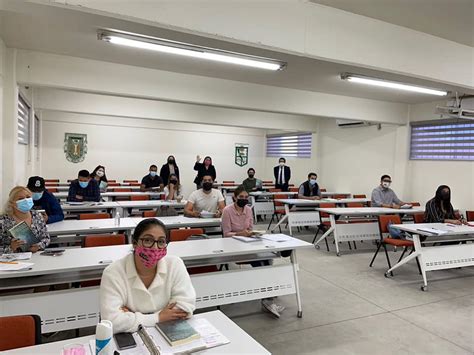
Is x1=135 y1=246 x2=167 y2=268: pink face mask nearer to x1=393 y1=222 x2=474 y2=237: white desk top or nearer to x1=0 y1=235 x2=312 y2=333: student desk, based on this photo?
x1=0 y1=235 x2=312 y2=333: student desk

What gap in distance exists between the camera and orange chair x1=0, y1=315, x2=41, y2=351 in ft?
5.26

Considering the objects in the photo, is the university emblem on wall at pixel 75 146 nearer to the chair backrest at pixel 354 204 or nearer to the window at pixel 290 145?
the window at pixel 290 145

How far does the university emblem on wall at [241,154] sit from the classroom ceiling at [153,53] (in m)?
6.82

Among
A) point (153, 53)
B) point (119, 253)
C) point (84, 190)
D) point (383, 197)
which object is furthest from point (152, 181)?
point (119, 253)

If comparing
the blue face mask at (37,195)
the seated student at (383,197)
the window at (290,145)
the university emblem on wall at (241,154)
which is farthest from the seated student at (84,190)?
the university emblem on wall at (241,154)

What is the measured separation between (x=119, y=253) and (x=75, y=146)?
371 inches

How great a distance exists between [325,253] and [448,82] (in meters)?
3.36

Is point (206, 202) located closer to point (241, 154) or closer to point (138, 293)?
point (138, 293)

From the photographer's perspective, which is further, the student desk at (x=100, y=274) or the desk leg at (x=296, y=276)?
the desk leg at (x=296, y=276)

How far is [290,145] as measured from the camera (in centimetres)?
1303

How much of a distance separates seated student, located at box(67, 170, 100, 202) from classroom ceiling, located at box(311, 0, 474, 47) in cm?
460

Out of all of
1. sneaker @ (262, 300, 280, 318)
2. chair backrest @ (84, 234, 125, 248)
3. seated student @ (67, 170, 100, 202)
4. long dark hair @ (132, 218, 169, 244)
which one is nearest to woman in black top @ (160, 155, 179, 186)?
seated student @ (67, 170, 100, 202)

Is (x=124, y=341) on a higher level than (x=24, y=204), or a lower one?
lower

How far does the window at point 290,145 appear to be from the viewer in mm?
12220
